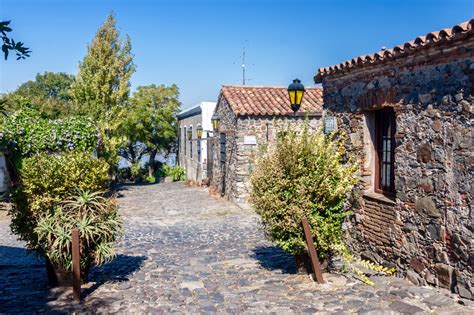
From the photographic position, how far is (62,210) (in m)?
6.03

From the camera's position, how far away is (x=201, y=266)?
7.57 metres

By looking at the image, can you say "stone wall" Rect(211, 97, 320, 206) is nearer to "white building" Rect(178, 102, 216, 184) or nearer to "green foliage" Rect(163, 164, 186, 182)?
"white building" Rect(178, 102, 216, 184)

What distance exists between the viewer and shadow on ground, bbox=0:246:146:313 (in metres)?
5.37

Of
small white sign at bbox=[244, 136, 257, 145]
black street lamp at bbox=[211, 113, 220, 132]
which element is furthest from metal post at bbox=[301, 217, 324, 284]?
black street lamp at bbox=[211, 113, 220, 132]

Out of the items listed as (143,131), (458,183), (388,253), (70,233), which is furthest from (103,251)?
(143,131)

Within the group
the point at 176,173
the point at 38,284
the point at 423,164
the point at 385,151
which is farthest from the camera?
the point at 176,173

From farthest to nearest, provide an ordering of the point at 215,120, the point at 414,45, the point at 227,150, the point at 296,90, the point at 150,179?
1. the point at 150,179
2. the point at 215,120
3. the point at 227,150
4. the point at 296,90
5. the point at 414,45

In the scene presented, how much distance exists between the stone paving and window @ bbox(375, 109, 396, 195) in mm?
1416

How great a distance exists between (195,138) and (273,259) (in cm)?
1482

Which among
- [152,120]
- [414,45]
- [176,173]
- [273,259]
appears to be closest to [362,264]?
[273,259]

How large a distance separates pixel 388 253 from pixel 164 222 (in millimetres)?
7075

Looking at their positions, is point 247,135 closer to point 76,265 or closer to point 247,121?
point 247,121

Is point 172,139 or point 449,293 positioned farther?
point 172,139

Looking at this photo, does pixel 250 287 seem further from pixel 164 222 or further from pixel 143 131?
pixel 143 131
